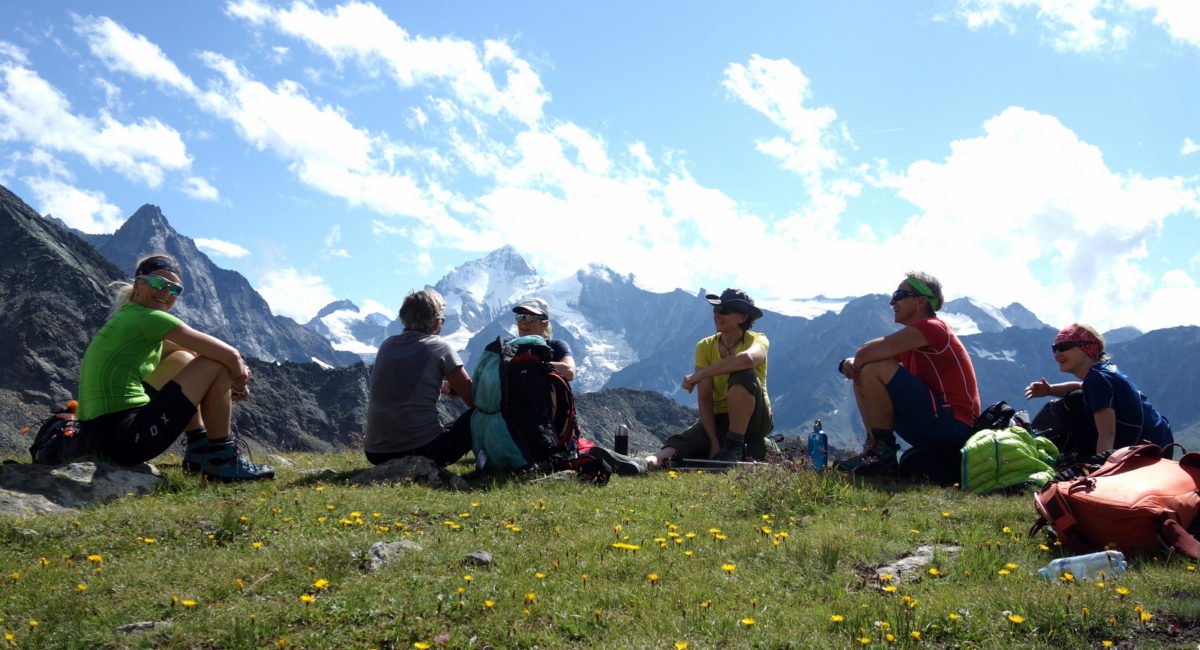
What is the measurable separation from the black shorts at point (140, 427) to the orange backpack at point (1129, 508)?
8.31 metres

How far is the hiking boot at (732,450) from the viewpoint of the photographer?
12.0 metres

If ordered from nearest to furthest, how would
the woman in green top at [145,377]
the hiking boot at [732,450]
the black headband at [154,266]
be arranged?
the woman in green top at [145,377] < the black headband at [154,266] < the hiking boot at [732,450]

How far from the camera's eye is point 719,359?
41.3 feet

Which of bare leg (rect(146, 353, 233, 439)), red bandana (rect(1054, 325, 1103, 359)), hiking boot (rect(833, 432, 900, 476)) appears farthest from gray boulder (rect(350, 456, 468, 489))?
red bandana (rect(1054, 325, 1103, 359))

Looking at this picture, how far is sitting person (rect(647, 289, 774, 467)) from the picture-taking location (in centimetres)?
1177

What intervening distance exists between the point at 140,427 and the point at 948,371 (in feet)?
29.6

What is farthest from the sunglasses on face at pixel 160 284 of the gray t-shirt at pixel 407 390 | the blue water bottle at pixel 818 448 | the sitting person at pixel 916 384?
the blue water bottle at pixel 818 448

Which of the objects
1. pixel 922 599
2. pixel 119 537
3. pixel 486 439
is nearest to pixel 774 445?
pixel 486 439

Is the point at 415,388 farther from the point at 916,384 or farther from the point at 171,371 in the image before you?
the point at 916,384

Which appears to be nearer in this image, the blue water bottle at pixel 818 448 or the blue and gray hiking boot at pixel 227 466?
the blue and gray hiking boot at pixel 227 466

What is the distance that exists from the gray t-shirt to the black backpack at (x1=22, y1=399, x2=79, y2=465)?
328 cm

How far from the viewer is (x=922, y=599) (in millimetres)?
5629

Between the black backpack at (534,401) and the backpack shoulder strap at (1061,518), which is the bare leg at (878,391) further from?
the black backpack at (534,401)

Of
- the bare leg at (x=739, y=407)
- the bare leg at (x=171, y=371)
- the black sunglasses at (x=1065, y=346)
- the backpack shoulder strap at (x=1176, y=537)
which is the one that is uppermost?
the black sunglasses at (x=1065, y=346)
